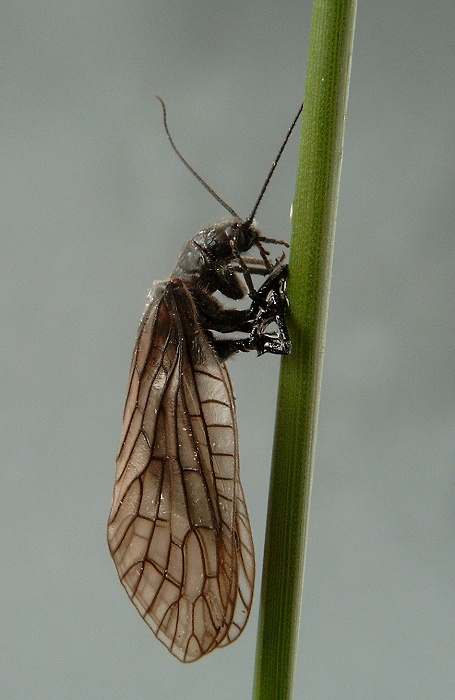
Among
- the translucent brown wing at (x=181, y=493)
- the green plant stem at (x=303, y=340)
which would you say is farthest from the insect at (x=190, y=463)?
the green plant stem at (x=303, y=340)

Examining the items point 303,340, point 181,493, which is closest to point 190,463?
point 181,493

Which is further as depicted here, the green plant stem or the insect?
the insect

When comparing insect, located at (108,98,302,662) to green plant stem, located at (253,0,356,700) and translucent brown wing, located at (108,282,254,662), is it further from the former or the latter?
green plant stem, located at (253,0,356,700)

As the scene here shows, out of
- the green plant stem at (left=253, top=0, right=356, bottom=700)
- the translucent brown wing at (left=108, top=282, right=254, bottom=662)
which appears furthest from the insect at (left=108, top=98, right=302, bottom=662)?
the green plant stem at (left=253, top=0, right=356, bottom=700)

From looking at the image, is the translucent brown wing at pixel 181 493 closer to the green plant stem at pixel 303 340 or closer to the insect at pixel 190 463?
the insect at pixel 190 463

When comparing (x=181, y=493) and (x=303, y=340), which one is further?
(x=181, y=493)

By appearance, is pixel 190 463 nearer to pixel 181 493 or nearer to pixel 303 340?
pixel 181 493
